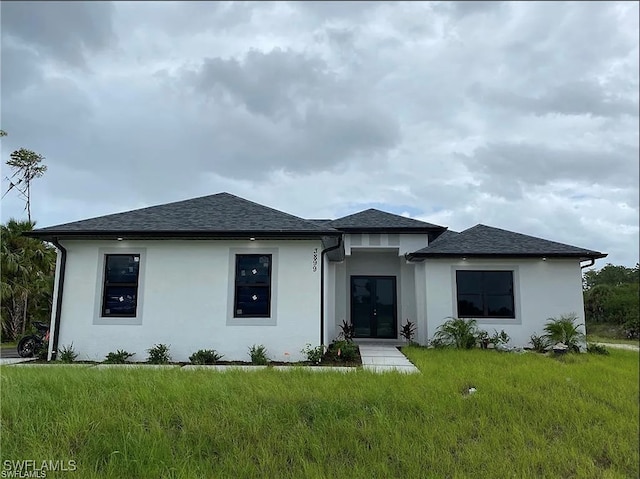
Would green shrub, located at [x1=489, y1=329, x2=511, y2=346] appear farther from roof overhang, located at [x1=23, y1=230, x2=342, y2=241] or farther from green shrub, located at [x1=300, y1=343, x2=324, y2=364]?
roof overhang, located at [x1=23, y1=230, x2=342, y2=241]

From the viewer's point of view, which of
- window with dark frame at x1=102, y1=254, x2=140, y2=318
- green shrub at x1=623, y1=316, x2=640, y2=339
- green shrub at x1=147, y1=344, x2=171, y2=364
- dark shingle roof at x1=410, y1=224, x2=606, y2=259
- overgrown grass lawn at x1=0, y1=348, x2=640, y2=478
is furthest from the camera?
dark shingle roof at x1=410, y1=224, x2=606, y2=259

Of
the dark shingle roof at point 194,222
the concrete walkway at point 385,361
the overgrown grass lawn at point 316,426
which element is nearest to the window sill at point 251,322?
the dark shingle roof at point 194,222

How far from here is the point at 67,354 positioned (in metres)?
8.88

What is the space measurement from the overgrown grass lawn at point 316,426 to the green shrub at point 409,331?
6781 millimetres

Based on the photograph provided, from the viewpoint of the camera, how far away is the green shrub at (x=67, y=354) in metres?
8.83

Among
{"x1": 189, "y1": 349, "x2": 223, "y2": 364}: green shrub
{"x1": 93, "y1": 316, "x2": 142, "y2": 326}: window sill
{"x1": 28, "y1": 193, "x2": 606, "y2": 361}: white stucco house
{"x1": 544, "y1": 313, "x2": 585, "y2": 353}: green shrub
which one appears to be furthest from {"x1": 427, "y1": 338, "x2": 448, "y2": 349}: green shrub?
{"x1": 93, "y1": 316, "x2": 142, "y2": 326}: window sill

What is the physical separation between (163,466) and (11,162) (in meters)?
14.8

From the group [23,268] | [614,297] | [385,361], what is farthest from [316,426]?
[23,268]

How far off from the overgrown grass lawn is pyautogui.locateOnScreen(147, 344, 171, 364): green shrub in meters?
2.69

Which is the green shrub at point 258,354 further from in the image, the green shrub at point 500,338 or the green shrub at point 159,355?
the green shrub at point 500,338

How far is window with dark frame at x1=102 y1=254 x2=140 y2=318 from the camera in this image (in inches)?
365

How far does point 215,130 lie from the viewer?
554 inches

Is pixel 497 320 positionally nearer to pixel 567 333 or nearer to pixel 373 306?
pixel 567 333

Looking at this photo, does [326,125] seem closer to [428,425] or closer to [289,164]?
[289,164]
